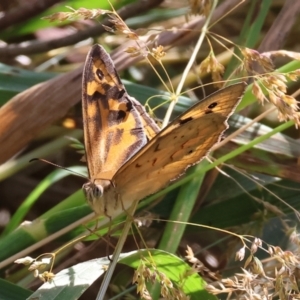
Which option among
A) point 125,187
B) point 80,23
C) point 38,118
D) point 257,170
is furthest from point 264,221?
point 80,23

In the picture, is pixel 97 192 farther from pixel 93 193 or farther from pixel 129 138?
pixel 129 138

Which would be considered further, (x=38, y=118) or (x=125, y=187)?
(x=38, y=118)

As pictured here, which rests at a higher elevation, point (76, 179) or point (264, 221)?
point (264, 221)

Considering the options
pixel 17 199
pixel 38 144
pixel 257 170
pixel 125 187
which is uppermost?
pixel 125 187

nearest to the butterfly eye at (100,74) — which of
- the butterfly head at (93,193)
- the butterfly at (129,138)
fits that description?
the butterfly at (129,138)

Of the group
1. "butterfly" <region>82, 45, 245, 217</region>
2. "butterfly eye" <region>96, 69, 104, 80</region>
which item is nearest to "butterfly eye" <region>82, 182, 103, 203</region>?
"butterfly" <region>82, 45, 245, 217</region>

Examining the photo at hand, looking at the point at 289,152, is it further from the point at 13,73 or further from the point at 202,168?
the point at 13,73

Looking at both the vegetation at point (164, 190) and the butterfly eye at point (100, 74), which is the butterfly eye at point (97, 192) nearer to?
the vegetation at point (164, 190)
